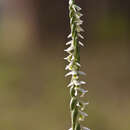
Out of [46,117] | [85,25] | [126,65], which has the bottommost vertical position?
[46,117]

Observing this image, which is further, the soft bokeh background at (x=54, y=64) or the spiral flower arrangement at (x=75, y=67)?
the soft bokeh background at (x=54, y=64)

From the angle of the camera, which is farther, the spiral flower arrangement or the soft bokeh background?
the soft bokeh background

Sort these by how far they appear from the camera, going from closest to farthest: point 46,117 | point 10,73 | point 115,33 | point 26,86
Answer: point 46,117, point 26,86, point 10,73, point 115,33

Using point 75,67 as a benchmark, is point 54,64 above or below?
below

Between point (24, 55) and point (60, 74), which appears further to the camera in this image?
point (24, 55)

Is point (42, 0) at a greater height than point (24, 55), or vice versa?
point (42, 0)

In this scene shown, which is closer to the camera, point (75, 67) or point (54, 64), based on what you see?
point (75, 67)

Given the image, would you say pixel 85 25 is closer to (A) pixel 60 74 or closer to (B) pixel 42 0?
(B) pixel 42 0

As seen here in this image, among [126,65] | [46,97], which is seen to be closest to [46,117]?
[46,97]
